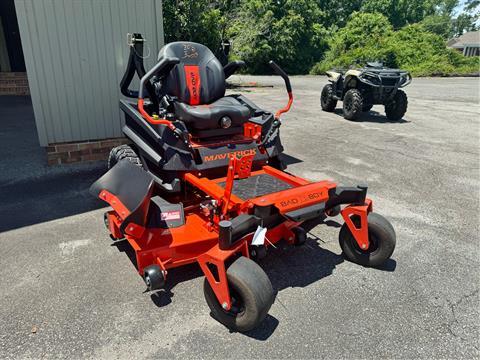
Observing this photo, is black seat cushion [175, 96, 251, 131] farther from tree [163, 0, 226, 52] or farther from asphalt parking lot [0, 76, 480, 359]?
tree [163, 0, 226, 52]

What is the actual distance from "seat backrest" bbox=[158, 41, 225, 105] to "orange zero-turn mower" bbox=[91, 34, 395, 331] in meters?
0.01

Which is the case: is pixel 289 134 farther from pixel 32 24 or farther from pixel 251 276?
pixel 251 276

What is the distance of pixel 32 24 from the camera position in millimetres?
4895

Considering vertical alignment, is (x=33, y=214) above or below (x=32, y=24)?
below

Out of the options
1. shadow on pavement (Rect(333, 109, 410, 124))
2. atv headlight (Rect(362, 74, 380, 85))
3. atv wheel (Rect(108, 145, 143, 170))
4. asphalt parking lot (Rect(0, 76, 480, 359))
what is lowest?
shadow on pavement (Rect(333, 109, 410, 124))

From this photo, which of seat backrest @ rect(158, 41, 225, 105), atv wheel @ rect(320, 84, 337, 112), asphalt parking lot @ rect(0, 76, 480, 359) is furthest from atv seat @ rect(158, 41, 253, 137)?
atv wheel @ rect(320, 84, 337, 112)

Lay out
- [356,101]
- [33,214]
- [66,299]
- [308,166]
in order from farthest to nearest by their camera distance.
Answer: [356,101]
[308,166]
[33,214]
[66,299]

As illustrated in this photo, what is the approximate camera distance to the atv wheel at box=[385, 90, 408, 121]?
9.45m

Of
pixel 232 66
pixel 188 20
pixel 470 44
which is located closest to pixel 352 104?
pixel 232 66

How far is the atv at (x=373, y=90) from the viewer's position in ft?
30.3

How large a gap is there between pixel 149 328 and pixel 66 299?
0.73m

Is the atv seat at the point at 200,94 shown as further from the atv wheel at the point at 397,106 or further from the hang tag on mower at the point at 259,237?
the atv wheel at the point at 397,106

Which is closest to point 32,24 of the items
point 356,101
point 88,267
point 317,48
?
point 88,267

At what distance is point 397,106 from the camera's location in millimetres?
9469
